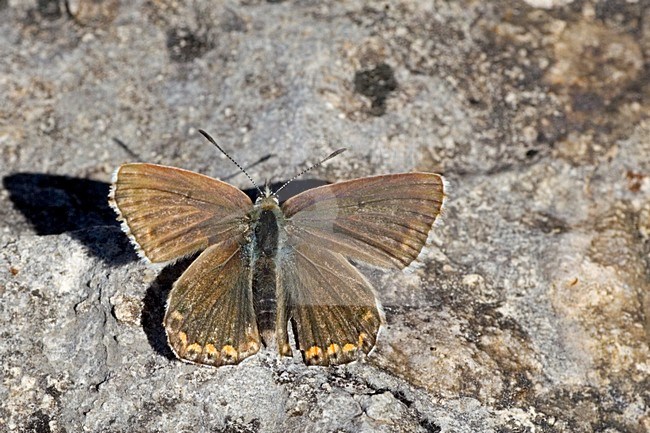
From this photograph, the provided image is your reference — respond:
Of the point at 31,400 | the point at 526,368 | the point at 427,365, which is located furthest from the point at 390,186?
the point at 31,400

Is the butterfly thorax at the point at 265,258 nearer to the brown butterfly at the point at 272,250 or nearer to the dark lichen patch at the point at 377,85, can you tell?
the brown butterfly at the point at 272,250

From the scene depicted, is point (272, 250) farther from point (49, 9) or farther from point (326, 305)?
point (49, 9)

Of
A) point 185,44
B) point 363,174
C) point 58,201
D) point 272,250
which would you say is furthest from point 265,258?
point 185,44

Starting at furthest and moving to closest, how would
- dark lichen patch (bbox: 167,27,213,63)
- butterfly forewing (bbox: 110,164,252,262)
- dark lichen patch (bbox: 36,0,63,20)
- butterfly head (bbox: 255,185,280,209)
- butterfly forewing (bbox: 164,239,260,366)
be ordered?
dark lichen patch (bbox: 36,0,63,20) → dark lichen patch (bbox: 167,27,213,63) → butterfly head (bbox: 255,185,280,209) → butterfly forewing (bbox: 110,164,252,262) → butterfly forewing (bbox: 164,239,260,366)

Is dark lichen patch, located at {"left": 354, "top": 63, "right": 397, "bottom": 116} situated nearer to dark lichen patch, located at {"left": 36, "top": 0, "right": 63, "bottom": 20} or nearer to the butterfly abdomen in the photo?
the butterfly abdomen

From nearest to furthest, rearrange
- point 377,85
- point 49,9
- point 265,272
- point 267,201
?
1. point 265,272
2. point 267,201
3. point 377,85
4. point 49,9

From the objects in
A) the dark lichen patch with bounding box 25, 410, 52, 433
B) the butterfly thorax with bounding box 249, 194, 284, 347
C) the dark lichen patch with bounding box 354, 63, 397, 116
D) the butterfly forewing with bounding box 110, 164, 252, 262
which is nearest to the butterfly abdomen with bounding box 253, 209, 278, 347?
the butterfly thorax with bounding box 249, 194, 284, 347
